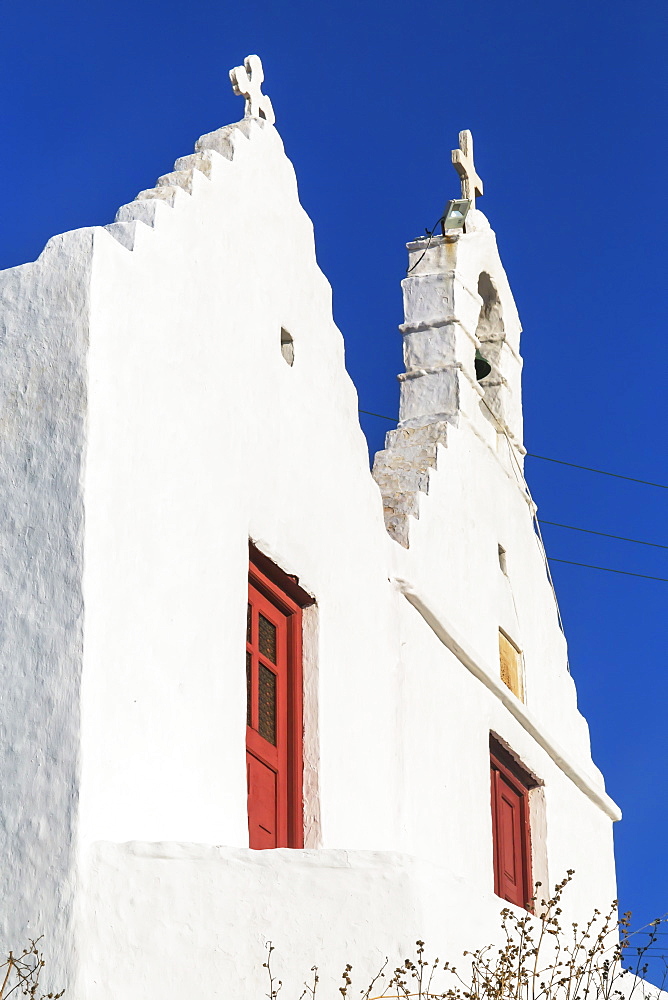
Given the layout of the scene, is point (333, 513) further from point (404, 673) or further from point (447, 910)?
point (447, 910)

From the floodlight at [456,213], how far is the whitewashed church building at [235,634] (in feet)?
5.01

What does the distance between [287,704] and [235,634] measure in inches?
35.6

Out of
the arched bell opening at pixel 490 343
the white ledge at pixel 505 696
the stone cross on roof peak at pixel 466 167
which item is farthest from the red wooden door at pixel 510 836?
the stone cross on roof peak at pixel 466 167

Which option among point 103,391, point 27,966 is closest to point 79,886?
point 27,966

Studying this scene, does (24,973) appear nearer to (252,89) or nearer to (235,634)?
(235,634)

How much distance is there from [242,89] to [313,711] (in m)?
3.55

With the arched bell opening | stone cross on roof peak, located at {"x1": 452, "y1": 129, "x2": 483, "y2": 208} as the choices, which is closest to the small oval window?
the arched bell opening

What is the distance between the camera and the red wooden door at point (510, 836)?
403 inches

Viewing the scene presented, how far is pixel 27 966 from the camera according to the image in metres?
5.72

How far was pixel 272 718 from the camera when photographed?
786cm

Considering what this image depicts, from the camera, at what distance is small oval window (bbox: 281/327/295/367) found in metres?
8.66

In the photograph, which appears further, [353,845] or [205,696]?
[353,845]

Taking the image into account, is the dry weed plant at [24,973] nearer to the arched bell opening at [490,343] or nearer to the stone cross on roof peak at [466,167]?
the arched bell opening at [490,343]

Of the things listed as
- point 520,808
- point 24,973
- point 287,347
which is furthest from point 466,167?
point 24,973
